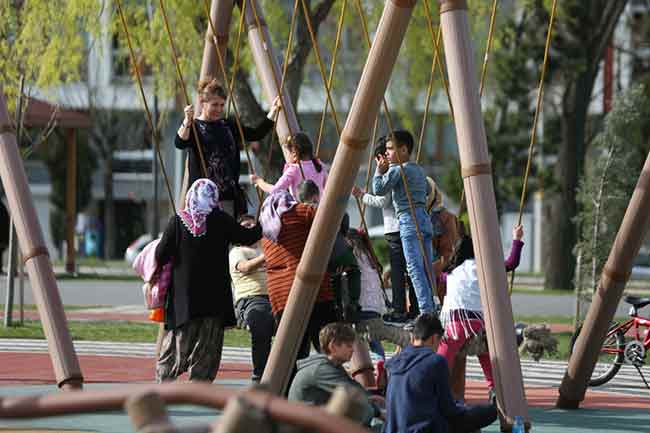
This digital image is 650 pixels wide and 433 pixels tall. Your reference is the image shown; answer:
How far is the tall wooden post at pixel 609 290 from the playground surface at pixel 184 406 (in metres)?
0.26

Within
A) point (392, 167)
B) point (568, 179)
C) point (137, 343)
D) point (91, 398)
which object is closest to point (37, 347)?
point (137, 343)

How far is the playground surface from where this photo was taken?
10.6 meters

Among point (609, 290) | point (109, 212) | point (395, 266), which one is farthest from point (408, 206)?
point (109, 212)

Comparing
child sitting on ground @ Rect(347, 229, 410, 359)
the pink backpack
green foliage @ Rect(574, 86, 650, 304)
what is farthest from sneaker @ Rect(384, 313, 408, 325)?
green foliage @ Rect(574, 86, 650, 304)

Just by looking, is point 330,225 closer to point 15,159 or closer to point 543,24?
point 15,159

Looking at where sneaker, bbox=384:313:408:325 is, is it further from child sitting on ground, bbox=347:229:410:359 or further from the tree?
the tree

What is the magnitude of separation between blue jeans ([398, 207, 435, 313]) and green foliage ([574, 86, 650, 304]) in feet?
24.9

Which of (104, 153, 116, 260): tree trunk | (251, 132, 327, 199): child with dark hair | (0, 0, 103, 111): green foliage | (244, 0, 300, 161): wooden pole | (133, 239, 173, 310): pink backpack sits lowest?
(104, 153, 116, 260): tree trunk

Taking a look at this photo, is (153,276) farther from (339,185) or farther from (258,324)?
(339,185)

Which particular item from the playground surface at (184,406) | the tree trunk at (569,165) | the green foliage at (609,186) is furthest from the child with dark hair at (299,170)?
the tree trunk at (569,165)

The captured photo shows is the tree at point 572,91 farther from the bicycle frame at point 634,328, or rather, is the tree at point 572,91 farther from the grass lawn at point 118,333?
the bicycle frame at point 634,328

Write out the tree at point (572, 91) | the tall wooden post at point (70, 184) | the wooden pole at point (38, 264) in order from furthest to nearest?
the tall wooden post at point (70, 184) → the tree at point (572, 91) → the wooden pole at point (38, 264)

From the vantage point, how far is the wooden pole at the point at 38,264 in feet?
33.3

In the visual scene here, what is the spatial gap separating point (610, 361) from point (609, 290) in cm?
360
